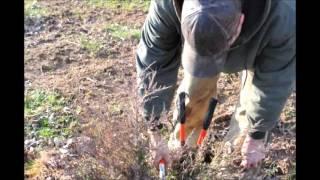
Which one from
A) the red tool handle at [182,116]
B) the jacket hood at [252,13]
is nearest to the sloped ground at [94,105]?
the red tool handle at [182,116]

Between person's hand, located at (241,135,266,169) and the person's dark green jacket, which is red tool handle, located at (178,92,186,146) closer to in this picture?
the person's dark green jacket

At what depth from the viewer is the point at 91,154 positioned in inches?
119

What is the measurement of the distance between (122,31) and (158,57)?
1.81 metres

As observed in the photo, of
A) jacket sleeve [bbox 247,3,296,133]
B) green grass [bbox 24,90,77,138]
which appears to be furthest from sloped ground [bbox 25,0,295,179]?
jacket sleeve [bbox 247,3,296,133]

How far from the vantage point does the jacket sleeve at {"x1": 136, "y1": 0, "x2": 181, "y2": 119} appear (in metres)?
2.93

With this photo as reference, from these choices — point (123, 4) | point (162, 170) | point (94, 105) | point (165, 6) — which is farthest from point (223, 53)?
point (123, 4)

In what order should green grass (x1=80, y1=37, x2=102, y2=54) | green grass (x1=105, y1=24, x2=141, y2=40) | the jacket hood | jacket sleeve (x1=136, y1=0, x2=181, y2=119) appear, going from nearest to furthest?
the jacket hood, jacket sleeve (x1=136, y1=0, x2=181, y2=119), green grass (x1=80, y1=37, x2=102, y2=54), green grass (x1=105, y1=24, x2=141, y2=40)

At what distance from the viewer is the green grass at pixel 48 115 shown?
375 centimetres

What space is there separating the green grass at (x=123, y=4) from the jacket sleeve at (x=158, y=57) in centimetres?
210

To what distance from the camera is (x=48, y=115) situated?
3.90 metres

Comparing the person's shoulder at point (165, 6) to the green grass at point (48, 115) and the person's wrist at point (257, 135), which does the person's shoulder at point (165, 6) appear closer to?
the person's wrist at point (257, 135)

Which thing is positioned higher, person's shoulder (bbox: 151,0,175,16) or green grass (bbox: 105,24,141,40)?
person's shoulder (bbox: 151,0,175,16)

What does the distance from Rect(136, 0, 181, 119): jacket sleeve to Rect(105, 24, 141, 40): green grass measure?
1586mm
